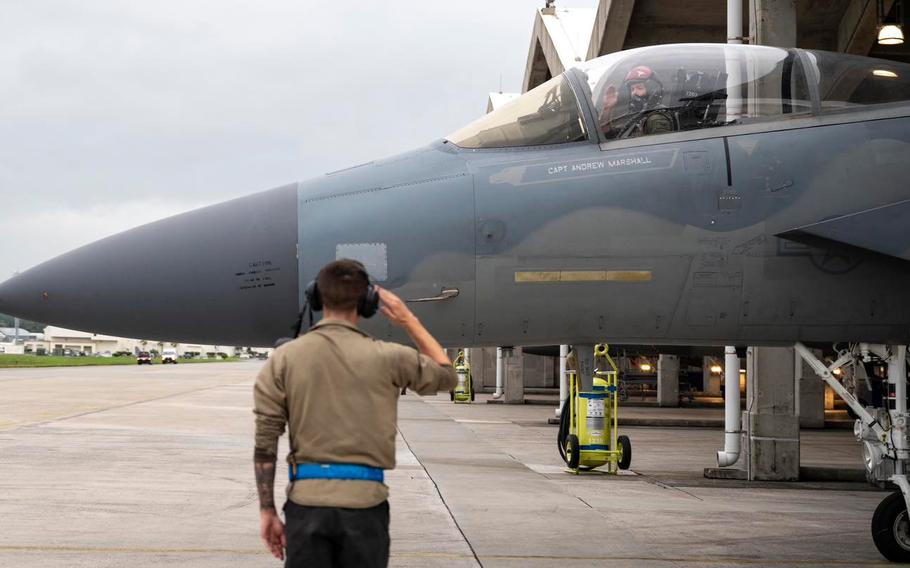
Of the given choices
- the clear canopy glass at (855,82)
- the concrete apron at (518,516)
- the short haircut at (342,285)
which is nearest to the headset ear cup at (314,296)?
the short haircut at (342,285)

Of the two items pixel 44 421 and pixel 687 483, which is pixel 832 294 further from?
pixel 44 421

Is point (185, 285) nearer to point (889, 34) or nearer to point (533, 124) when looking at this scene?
point (533, 124)

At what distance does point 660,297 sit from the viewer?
199 inches

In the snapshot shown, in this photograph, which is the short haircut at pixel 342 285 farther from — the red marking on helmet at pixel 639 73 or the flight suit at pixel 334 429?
the red marking on helmet at pixel 639 73

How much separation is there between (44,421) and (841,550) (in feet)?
49.5

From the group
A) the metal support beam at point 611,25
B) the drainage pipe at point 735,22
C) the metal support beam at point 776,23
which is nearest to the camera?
the metal support beam at point 776,23

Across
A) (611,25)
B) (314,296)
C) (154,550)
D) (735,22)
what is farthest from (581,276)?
(611,25)

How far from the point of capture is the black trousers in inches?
123

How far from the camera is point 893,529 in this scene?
6688mm

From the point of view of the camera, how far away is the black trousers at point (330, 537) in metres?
3.11

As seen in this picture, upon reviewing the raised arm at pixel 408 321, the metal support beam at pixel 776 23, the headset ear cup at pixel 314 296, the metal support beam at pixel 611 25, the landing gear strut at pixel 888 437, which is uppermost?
the metal support beam at pixel 611 25

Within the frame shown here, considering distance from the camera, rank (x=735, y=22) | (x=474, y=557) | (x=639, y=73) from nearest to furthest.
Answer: (x=639, y=73) → (x=474, y=557) → (x=735, y=22)

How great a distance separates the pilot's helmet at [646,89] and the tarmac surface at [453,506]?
3.05 meters

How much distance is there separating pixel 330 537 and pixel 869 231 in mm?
3320
